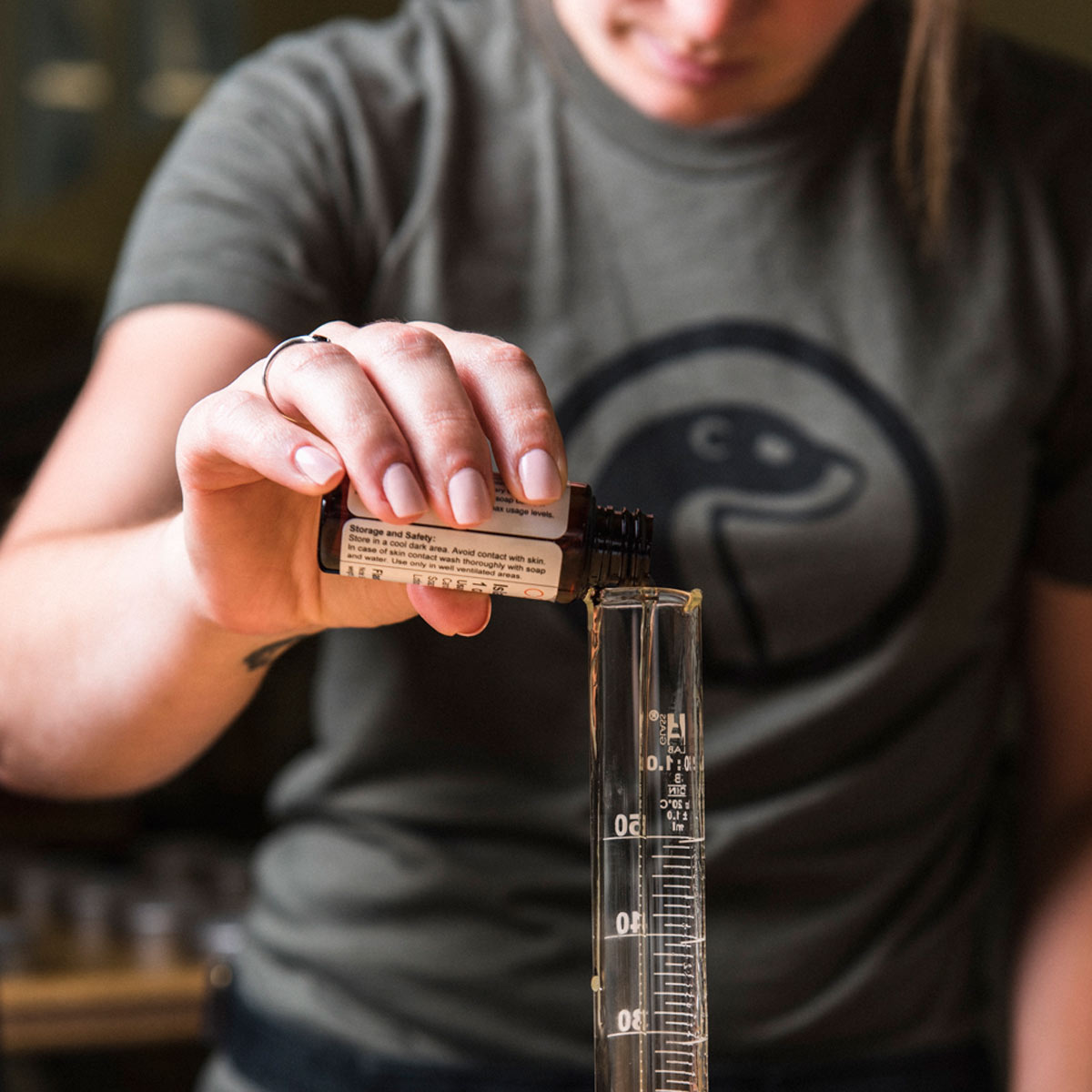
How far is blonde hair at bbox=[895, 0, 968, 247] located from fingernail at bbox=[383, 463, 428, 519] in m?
0.59

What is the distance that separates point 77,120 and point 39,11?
19 cm

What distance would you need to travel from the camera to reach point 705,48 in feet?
2.62

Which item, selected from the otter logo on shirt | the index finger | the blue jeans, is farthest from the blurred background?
the index finger

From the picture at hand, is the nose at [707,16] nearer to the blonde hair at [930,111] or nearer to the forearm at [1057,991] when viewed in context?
the blonde hair at [930,111]

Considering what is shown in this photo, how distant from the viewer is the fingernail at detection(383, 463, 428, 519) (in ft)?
1.56

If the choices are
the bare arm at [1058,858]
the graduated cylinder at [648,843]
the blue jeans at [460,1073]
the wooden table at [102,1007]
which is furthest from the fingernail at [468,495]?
the wooden table at [102,1007]

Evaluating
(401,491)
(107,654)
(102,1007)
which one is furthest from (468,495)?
(102,1007)

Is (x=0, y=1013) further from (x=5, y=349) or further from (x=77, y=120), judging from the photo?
(x=77, y=120)

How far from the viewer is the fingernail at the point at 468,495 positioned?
474 mm

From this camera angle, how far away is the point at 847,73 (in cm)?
94

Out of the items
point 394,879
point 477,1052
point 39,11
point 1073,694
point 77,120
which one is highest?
point 39,11

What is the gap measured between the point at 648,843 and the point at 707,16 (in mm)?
501

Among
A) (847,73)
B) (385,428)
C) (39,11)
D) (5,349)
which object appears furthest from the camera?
(39,11)

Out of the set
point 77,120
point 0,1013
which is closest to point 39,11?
point 77,120
